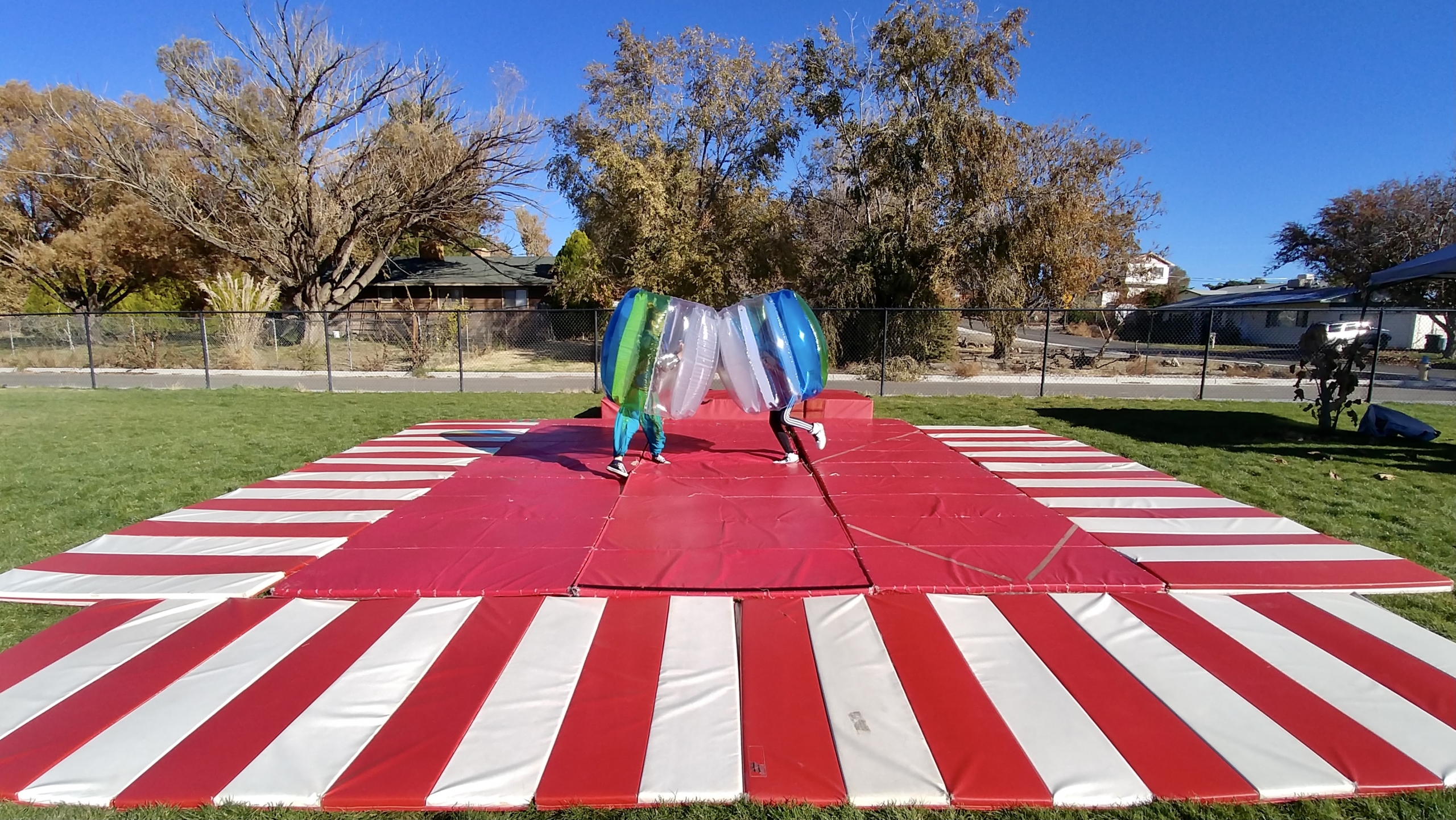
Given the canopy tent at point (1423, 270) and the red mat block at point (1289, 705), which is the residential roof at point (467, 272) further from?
the red mat block at point (1289, 705)

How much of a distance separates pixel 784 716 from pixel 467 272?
37003 mm

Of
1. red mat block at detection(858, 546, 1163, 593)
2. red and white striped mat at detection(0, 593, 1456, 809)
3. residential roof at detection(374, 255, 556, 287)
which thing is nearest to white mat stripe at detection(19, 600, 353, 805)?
red and white striped mat at detection(0, 593, 1456, 809)

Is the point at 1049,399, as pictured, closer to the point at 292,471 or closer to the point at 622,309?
the point at 622,309

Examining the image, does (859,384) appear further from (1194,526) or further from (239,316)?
(239,316)

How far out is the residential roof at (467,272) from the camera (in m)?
33.9

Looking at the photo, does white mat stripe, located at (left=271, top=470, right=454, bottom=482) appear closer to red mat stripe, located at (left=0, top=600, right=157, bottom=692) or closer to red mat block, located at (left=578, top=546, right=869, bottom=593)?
red mat stripe, located at (left=0, top=600, right=157, bottom=692)

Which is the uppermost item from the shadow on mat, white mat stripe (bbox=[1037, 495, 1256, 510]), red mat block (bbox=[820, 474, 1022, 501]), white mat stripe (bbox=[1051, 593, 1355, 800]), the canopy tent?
the canopy tent

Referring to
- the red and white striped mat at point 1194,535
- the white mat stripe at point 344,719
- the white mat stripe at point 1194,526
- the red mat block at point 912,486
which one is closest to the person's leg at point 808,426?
the red mat block at point 912,486

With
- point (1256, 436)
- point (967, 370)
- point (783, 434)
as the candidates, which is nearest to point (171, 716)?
point (783, 434)

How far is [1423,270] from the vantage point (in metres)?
9.09

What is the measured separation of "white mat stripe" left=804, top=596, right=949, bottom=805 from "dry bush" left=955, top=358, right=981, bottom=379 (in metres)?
15.8

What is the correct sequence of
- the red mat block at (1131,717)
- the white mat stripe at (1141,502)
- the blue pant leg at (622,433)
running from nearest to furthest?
the red mat block at (1131,717)
the white mat stripe at (1141,502)
the blue pant leg at (622,433)

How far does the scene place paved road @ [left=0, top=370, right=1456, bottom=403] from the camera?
15.4 m

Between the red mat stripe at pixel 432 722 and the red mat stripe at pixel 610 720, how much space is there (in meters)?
0.45
